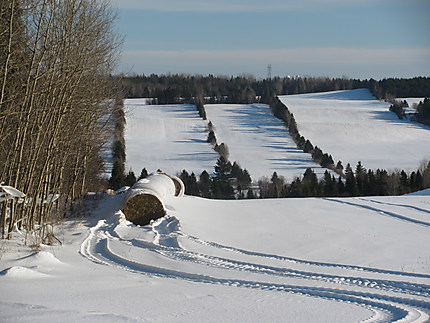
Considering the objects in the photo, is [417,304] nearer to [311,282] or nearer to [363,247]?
[311,282]

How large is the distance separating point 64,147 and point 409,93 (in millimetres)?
87257

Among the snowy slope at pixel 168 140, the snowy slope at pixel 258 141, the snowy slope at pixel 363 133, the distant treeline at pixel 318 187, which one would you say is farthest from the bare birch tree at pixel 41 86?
the snowy slope at pixel 363 133

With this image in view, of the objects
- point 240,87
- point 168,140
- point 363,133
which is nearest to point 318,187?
point 168,140

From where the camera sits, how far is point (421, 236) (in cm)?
1491

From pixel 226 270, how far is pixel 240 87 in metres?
92.9

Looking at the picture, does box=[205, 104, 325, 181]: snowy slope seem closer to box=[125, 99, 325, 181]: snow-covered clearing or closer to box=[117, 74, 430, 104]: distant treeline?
box=[125, 99, 325, 181]: snow-covered clearing

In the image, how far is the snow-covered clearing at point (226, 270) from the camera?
7605 mm

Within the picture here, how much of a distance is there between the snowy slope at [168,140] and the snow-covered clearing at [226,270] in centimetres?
3100

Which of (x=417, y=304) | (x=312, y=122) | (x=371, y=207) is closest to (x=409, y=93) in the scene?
(x=312, y=122)

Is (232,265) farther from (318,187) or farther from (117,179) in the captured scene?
(318,187)

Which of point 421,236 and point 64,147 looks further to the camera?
point 64,147

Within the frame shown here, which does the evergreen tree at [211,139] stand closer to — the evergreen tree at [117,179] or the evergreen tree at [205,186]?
the evergreen tree at [205,186]

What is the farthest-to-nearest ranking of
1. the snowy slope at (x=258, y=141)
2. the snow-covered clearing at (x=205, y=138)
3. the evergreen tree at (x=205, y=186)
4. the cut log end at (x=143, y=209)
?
the snowy slope at (x=258, y=141)
the snow-covered clearing at (x=205, y=138)
the evergreen tree at (x=205, y=186)
the cut log end at (x=143, y=209)

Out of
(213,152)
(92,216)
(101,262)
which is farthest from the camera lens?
(213,152)
